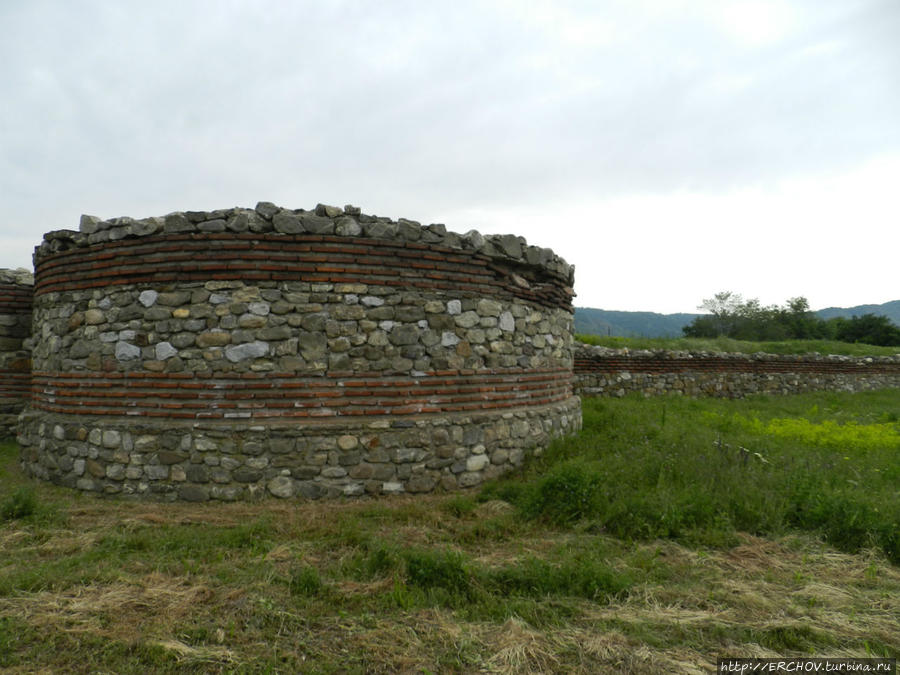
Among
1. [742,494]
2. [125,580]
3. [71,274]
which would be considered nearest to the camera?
[125,580]

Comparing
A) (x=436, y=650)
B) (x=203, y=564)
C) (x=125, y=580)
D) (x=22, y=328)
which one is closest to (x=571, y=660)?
(x=436, y=650)

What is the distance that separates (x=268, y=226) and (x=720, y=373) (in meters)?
13.8

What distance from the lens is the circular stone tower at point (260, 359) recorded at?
17.7 ft

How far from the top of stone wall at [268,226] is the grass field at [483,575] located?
2866mm

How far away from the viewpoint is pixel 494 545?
4379 millimetres

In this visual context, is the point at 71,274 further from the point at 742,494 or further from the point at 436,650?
the point at 742,494

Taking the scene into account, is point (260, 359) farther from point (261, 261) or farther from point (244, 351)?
point (261, 261)

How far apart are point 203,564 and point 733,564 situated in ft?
13.5

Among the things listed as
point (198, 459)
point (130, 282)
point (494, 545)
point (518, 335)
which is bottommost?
point (494, 545)

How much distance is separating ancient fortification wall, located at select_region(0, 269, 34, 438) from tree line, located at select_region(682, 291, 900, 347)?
45.4m

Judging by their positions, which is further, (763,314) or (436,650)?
(763,314)

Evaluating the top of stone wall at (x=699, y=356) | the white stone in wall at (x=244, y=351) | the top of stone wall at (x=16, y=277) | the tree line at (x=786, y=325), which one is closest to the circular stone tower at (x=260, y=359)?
the white stone in wall at (x=244, y=351)

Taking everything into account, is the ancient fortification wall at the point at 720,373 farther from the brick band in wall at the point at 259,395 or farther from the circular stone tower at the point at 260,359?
the circular stone tower at the point at 260,359

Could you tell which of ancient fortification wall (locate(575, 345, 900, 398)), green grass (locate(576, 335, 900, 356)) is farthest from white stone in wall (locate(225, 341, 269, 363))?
green grass (locate(576, 335, 900, 356))
